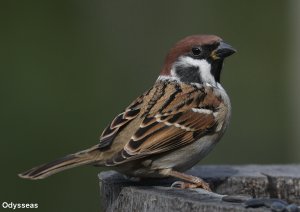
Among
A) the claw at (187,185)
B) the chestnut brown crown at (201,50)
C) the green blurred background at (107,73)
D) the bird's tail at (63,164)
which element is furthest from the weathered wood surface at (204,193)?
the green blurred background at (107,73)

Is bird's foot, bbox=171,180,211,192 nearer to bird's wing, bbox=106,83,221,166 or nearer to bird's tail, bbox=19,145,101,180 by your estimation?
bird's wing, bbox=106,83,221,166

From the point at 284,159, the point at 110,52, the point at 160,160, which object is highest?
the point at 110,52

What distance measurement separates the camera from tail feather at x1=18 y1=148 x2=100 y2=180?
194 inches

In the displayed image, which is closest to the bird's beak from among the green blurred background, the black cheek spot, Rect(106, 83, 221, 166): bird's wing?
the black cheek spot

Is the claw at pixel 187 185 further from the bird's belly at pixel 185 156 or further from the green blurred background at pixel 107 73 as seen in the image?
the green blurred background at pixel 107 73

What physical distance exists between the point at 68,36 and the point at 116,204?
6207 millimetres

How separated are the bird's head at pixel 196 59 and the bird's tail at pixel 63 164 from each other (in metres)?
1.00

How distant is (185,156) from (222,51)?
895 millimetres

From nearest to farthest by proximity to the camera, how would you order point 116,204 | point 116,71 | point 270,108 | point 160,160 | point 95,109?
point 116,204
point 160,160
point 95,109
point 116,71
point 270,108

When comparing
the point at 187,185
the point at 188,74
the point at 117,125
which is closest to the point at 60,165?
the point at 117,125

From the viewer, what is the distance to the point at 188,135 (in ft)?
17.6

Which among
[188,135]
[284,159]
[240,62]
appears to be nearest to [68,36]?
[240,62]

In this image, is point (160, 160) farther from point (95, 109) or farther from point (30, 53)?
point (30, 53)

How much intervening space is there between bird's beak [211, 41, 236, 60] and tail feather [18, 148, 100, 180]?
4.00ft
